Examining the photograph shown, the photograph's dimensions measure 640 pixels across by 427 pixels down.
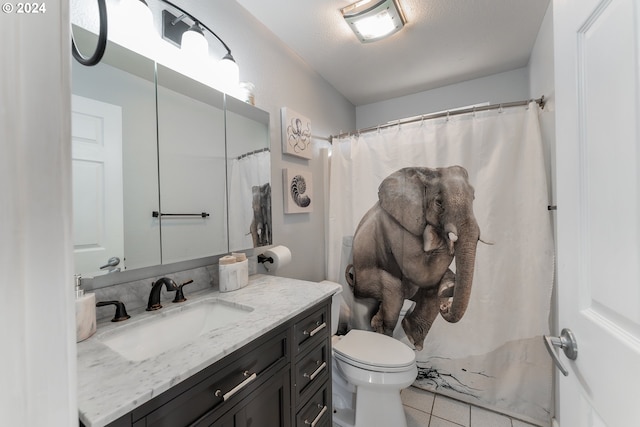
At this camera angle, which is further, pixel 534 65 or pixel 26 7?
pixel 534 65

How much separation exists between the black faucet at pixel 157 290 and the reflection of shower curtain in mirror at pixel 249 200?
1.15 feet

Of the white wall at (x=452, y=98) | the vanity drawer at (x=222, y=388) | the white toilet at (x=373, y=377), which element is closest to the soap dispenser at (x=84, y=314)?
the vanity drawer at (x=222, y=388)

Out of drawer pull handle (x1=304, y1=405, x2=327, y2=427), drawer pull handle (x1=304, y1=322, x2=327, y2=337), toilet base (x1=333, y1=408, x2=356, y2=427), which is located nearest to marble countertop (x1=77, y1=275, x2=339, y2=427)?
drawer pull handle (x1=304, y1=322, x2=327, y2=337)

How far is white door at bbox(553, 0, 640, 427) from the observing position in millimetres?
429

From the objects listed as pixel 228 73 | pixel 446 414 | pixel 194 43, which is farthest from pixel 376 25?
pixel 446 414

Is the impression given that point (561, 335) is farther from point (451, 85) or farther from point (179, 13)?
point (451, 85)

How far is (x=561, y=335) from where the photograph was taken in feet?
2.10

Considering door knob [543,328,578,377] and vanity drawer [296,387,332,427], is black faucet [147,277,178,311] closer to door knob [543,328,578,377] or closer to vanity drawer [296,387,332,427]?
vanity drawer [296,387,332,427]

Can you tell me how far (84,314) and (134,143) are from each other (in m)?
0.61

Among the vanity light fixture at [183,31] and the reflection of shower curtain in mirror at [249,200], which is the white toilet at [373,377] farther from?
the vanity light fixture at [183,31]

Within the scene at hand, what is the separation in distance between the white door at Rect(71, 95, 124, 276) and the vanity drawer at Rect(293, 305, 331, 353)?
714 millimetres

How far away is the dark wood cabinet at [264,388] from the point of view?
615 mm

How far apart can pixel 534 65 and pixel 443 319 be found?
190 centimetres

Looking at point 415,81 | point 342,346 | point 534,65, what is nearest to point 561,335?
point 342,346
